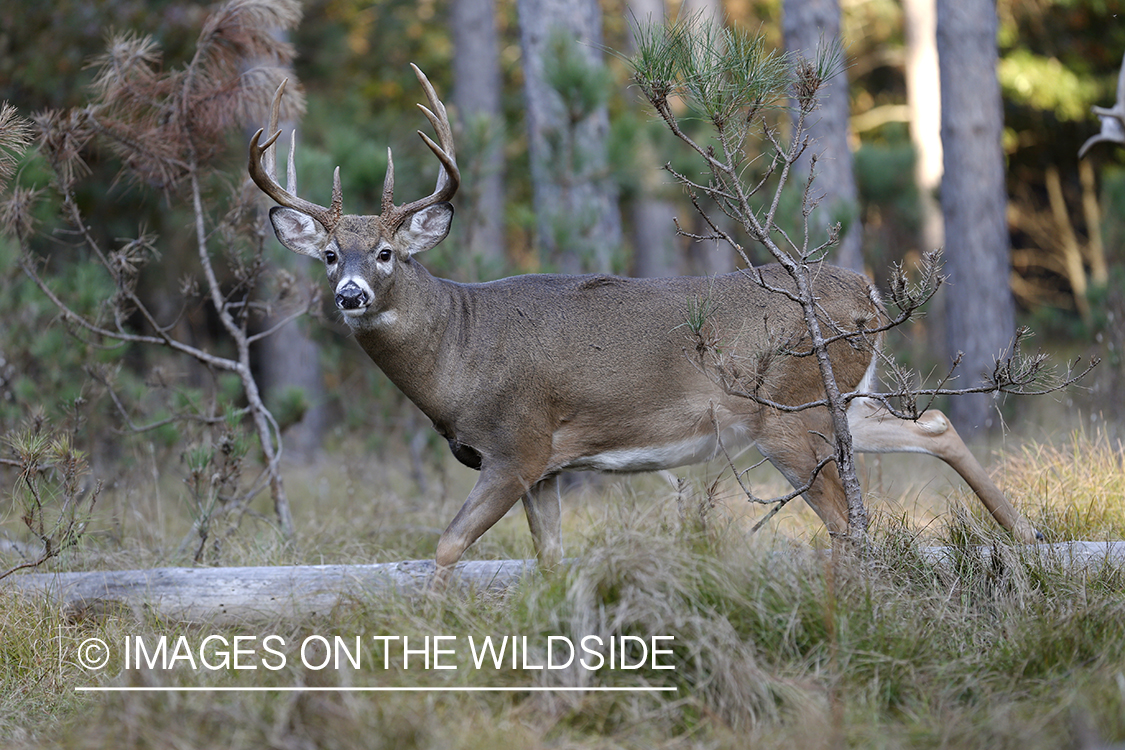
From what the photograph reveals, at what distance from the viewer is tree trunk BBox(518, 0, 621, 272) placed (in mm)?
7422

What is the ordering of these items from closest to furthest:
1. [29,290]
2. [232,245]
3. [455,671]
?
1. [455,671]
2. [232,245]
3. [29,290]

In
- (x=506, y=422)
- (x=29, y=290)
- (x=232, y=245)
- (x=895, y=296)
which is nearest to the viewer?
(x=895, y=296)

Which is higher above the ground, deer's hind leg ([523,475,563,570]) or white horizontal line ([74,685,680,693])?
deer's hind leg ([523,475,563,570])

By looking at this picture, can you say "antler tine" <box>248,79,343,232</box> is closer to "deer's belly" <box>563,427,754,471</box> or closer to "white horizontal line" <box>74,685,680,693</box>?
"deer's belly" <box>563,427,754,471</box>

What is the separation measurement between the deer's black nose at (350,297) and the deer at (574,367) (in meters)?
0.17

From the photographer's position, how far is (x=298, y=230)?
4.87 m

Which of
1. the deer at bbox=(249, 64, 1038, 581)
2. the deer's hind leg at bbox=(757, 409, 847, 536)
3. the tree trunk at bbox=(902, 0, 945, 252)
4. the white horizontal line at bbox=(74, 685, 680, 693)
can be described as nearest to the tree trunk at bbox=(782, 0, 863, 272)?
the deer at bbox=(249, 64, 1038, 581)

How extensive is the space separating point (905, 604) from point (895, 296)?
3.76ft

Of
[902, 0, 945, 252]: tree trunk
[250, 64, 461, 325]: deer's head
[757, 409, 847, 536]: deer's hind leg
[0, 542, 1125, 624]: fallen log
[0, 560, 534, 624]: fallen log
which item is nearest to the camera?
[0, 542, 1125, 624]: fallen log

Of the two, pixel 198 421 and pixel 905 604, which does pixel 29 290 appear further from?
pixel 905 604

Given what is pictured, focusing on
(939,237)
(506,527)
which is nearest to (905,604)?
(506,527)

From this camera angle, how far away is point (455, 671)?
3.35 meters

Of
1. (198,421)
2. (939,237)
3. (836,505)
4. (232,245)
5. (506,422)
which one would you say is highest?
(939,237)

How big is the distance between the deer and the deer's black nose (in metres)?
0.17
